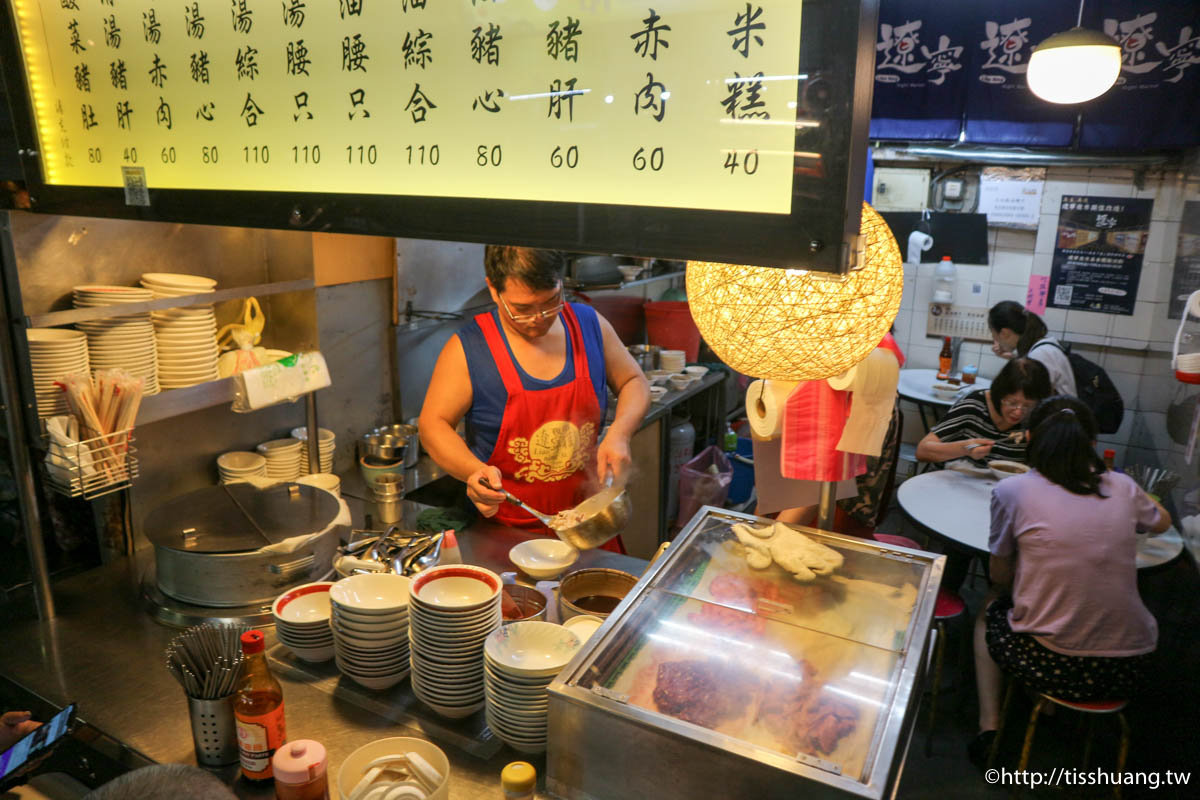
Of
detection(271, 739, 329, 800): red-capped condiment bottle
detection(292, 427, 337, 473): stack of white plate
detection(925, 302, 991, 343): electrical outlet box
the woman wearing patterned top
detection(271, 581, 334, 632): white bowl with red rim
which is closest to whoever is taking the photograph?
detection(271, 739, 329, 800): red-capped condiment bottle

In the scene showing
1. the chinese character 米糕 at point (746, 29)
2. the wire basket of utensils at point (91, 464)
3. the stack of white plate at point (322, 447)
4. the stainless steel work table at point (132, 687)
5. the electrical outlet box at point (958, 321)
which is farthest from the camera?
the electrical outlet box at point (958, 321)

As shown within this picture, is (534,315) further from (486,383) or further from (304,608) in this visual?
(304,608)

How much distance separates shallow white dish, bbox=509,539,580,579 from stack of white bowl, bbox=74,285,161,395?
1.25m

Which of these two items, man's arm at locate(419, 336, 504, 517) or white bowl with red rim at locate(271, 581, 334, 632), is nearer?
white bowl with red rim at locate(271, 581, 334, 632)

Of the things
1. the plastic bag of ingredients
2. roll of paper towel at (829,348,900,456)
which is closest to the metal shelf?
roll of paper towel at (829,348,900,456)

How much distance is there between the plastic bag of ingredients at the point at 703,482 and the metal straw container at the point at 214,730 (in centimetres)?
407

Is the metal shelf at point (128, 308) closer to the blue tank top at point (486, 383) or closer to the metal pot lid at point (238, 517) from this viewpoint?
the metal pot lid at point (238, 517)

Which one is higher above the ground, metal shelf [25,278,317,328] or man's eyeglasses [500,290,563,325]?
metal shelf [25,278,317,328]

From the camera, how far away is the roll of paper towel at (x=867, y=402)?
1.81m

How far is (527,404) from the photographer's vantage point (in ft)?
9.70

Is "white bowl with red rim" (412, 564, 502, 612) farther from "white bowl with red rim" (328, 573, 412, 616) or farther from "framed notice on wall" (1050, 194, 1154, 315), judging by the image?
"framed notice on wall" (1050, 194, 1154, 315)

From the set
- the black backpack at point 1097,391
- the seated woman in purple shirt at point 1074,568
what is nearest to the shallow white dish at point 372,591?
the seated woman in purple shirt at point 1074,568

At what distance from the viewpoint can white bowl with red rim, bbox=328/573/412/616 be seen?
1.79 meters

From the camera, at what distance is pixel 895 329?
24.3 feet
